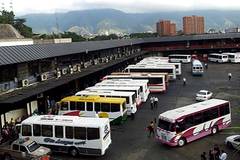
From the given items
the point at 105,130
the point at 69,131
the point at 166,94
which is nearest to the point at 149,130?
the point at 105,130

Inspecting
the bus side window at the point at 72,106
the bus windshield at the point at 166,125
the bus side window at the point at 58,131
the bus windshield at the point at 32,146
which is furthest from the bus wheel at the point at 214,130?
the bus windshield at the point at 32,146

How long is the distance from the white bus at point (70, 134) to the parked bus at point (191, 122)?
3.80 meters

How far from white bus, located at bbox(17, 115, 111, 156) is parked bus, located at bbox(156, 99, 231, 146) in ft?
12.5

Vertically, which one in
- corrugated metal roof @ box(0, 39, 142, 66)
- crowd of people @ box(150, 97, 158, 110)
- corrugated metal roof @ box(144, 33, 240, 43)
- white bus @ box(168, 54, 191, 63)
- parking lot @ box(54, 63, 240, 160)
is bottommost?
parking lot @ box(54, 63, 240, 160)

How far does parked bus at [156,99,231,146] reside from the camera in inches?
821

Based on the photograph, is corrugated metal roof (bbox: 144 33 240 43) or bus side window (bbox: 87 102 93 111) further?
corrugated metal roof (bbox: 144 33 240 43)

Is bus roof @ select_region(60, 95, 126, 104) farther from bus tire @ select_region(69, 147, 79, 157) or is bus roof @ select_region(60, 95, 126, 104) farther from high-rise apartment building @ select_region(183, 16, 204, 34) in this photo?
high-rise apartment building @ select_region(183, 16, 204, 34)

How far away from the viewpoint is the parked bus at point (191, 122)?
20844 millimetres

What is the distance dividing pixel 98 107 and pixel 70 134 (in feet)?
23.2

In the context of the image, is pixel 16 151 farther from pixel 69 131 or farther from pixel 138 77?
pixel 138 77

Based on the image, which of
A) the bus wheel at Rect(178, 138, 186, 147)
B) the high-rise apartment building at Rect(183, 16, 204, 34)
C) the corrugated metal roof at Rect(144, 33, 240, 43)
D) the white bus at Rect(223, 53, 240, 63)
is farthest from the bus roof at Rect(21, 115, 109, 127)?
the high-rise apartment building at Rect(183, 16, 204, 34)

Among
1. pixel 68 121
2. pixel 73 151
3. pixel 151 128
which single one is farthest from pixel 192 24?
pixel 73 151

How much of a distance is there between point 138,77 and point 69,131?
73.4 feet

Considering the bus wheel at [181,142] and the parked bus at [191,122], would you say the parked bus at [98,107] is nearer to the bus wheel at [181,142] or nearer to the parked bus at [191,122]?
the parked bus at [191,122]
